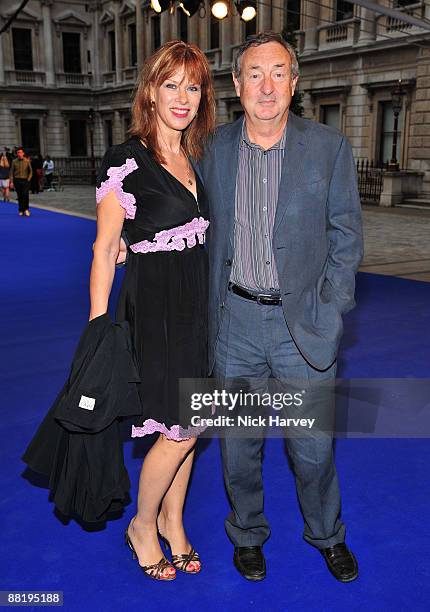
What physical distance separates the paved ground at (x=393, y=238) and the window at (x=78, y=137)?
58.0 ft

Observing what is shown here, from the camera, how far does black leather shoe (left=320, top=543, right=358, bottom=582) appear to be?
2.68m

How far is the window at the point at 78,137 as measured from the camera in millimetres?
38812

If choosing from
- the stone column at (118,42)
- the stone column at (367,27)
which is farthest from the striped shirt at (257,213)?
the stone column at (118,42)

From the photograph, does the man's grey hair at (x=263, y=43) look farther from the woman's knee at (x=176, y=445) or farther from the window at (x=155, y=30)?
the window at (x=155, y=30)

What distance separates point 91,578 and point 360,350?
3.59 metres

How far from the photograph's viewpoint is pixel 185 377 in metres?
2.53

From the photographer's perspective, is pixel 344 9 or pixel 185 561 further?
pixel 344 9

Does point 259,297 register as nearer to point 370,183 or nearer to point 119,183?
point 119,183

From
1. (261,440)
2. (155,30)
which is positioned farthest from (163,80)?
(155,30)

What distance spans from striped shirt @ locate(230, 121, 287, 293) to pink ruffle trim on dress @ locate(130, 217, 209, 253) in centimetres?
20

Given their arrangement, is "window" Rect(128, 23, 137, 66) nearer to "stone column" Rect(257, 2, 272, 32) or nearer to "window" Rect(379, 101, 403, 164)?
"stone column" Rect(257, 2, 272, 32)

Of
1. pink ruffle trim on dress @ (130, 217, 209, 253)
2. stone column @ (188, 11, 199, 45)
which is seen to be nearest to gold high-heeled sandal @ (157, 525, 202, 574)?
pink ruffle trim on dress @ (130, 217, 209, 253)

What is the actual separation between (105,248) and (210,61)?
1162 inches

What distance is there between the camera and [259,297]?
255cm
